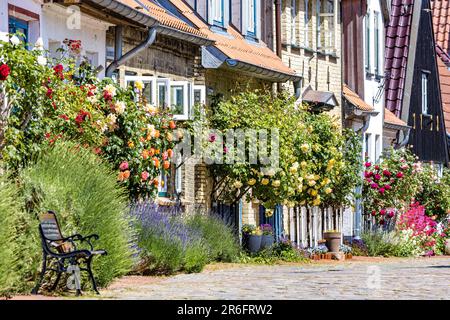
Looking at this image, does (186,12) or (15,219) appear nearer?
(15,219)

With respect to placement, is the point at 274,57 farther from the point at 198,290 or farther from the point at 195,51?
the point at 198,290

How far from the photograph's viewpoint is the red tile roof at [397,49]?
44344 millimetres

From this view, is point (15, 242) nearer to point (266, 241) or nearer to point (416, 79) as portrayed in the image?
point (266, 241)

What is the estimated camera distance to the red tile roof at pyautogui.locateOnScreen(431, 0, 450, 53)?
174 feet

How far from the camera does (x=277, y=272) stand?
22.1 metres

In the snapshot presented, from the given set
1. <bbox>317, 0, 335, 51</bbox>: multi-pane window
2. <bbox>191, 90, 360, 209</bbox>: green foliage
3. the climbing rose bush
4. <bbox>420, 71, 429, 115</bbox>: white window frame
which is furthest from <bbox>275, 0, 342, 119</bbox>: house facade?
<bbox>420, 71, 429, 115</bbox>: white window frame

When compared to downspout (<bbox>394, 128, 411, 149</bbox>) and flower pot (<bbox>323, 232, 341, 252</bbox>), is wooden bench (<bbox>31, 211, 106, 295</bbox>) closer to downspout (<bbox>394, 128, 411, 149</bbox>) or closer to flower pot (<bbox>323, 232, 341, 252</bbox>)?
flower pot (<bbox>323, 232, 341, 252</bbox>)

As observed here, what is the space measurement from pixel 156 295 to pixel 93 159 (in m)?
2.53

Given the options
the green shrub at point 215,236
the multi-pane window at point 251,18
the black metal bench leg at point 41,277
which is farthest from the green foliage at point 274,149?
the black metal bench leg at point 41,277

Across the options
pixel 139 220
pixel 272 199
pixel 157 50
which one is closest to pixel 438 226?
pixel 272 199

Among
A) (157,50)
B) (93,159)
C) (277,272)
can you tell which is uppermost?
(157,50)

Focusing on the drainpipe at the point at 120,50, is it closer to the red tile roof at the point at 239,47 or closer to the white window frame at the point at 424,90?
the red tile roof at the point at 239,47

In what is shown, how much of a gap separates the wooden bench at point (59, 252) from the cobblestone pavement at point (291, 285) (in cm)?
46

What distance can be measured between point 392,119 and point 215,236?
19338 mm
